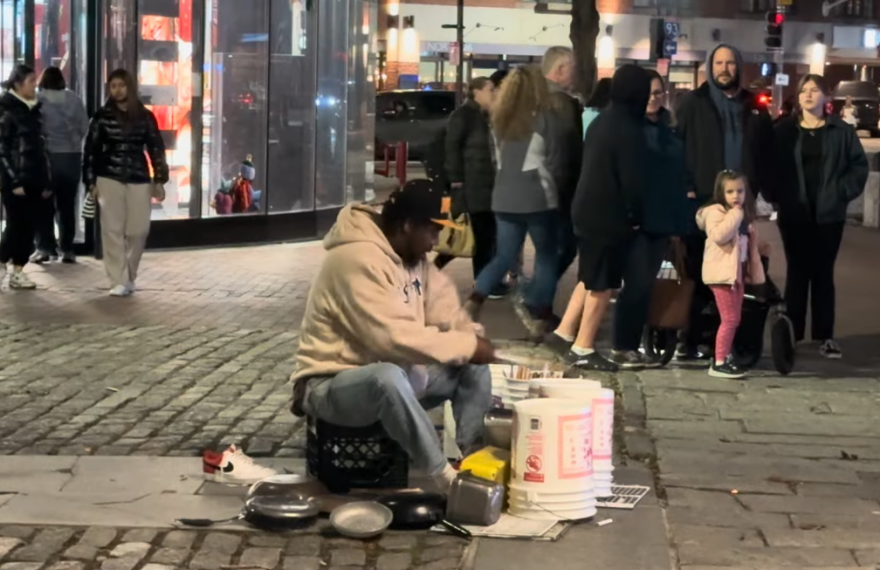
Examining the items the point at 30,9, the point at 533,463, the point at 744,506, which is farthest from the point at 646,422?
the point at 30,9

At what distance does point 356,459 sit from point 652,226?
3.23m

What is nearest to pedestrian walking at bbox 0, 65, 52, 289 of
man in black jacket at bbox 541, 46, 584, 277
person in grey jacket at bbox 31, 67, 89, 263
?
person in grey jacket at bbox 31, 67, 89, 263

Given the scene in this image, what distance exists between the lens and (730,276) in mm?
8133

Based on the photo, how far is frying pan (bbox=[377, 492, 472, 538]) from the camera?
17.3 ft

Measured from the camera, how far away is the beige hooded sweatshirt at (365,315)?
208 inches

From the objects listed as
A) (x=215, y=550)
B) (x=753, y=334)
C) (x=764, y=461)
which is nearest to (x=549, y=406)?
(x=215, y=550)

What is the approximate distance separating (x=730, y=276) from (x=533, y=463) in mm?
3152

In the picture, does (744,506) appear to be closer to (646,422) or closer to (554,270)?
(646,422)

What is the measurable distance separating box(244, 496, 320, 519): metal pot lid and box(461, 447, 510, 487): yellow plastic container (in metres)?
0.61

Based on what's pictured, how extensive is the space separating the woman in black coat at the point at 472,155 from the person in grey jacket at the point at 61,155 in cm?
384

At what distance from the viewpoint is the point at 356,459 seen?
18.1 ft

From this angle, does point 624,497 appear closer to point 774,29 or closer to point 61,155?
point 61,155

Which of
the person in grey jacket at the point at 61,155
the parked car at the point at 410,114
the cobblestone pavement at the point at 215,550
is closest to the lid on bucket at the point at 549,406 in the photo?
the cobblestone pavement at the point at 215,550

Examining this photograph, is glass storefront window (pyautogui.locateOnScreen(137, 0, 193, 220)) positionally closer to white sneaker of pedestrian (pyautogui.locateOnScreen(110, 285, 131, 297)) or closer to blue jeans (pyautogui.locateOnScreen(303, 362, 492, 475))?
white sneaker of pedestrian (pyautogui.locateOnScreen(110, 285, 131, 297))
